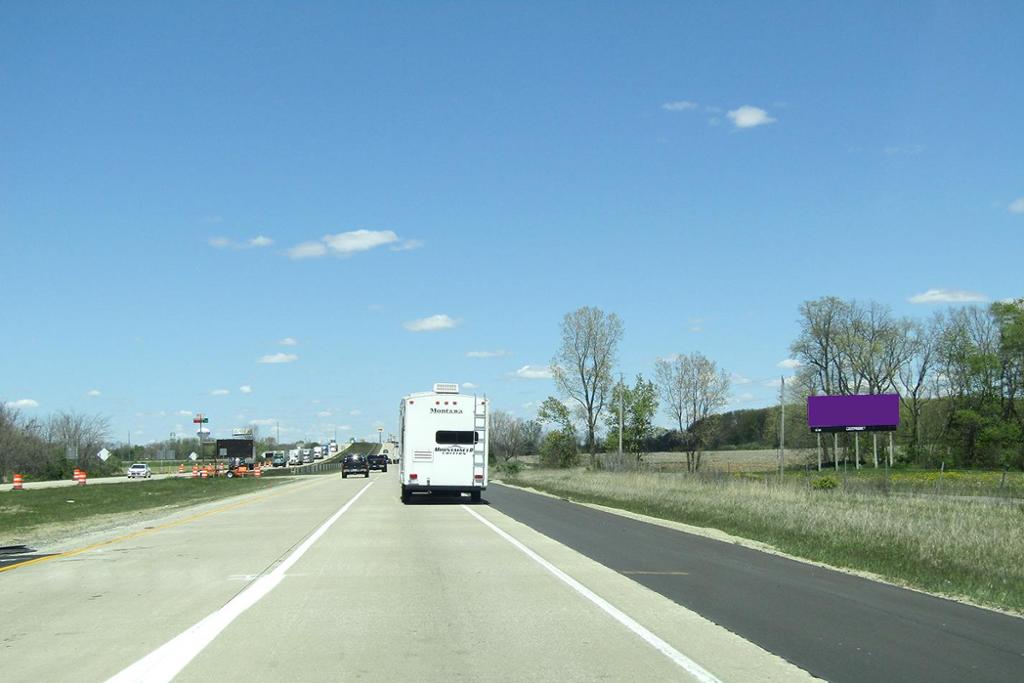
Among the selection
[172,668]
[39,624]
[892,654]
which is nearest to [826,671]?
[892,654]

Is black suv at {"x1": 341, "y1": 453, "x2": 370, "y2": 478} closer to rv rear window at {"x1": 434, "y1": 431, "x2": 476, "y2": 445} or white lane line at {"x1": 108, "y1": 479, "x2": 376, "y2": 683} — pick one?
rv rear window at {"x1": 434, "y1": 431, "x2": 476, "y2": 445}

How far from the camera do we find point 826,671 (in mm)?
8000

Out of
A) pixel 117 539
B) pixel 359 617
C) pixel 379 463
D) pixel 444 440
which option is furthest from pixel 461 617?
pixel 379 463

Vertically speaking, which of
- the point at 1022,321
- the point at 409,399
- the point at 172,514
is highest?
the point at 1022,321

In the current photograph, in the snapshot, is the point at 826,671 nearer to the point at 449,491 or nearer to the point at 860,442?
the point at 449,491

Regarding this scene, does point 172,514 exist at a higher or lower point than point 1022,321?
lower

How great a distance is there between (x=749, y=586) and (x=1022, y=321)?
79.3 metres

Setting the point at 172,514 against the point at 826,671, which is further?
the point at 172,514

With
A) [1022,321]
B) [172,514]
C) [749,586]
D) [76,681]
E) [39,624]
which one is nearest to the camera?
[76,681]

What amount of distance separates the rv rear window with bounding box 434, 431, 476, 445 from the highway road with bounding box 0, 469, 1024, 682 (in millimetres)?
13085

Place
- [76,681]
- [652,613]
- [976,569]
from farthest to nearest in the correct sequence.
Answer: [976,569], [652,613], [76,681]

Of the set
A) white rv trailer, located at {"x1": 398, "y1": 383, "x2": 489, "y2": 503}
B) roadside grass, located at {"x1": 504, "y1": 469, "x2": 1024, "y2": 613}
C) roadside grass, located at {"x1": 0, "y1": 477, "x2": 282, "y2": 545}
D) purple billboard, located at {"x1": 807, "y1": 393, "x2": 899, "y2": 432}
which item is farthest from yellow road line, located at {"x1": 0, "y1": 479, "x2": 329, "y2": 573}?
purple billboard, located at {"x1": 807, "y1": 393, "x2": 899, "y2": 432}

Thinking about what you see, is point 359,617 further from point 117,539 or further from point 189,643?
point 117,539

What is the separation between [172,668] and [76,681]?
0.73 metres
